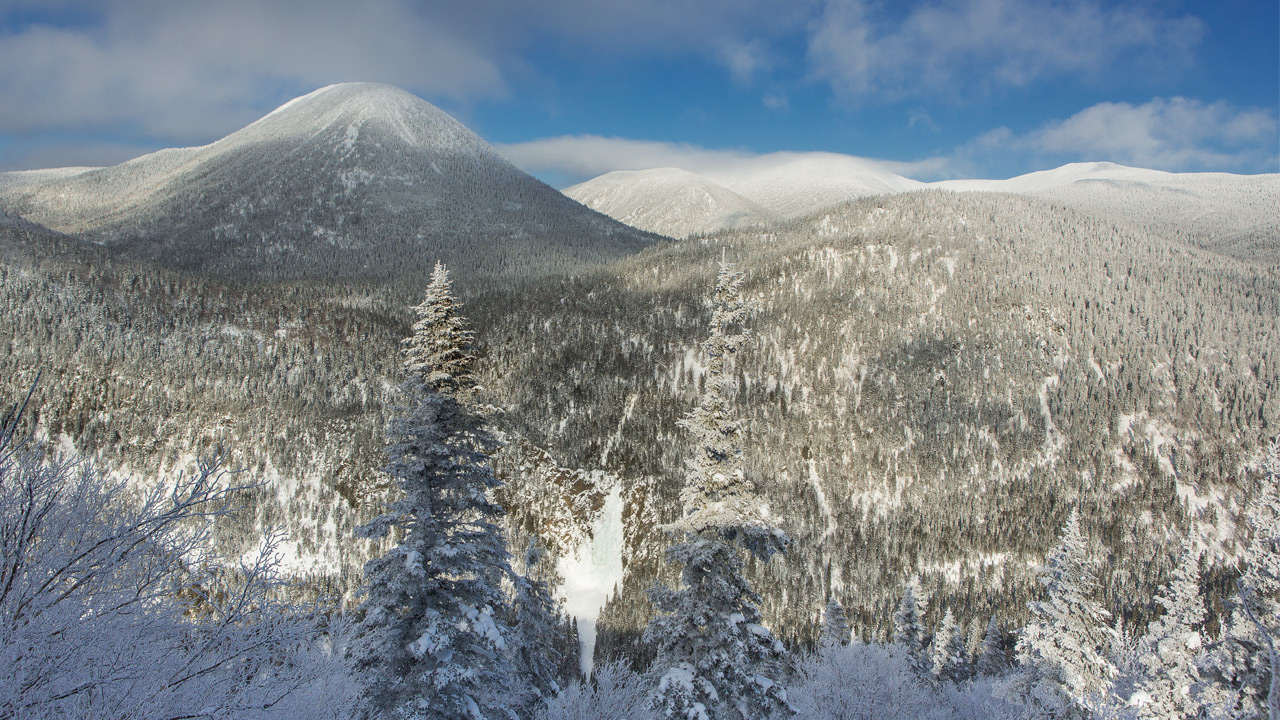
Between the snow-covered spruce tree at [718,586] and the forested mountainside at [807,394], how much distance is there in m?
68.4

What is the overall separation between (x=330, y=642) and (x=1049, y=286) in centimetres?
20445

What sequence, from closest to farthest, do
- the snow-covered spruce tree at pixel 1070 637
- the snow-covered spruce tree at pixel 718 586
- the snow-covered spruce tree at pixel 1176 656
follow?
the snow-covered spruce tree at pixel 718 586, the snow-covered spruce tree at pixel 1176 656, the snow-covered spruce tree at pixel 1070 637

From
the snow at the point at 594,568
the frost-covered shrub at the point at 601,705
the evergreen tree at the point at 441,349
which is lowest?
the snow at the point at 594,568

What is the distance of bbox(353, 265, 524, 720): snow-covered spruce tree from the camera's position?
12445 millimetres

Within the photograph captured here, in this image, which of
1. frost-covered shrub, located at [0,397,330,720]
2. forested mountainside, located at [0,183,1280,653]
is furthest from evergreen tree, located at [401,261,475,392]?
forested mountainside, located at [0,183,1280,653]

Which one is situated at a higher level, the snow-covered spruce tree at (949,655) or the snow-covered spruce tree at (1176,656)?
the snow-covered spruce tree at (1176,656)

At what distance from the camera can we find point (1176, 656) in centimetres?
2233

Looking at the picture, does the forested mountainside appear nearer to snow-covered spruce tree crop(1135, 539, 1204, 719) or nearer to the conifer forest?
the conifer forest

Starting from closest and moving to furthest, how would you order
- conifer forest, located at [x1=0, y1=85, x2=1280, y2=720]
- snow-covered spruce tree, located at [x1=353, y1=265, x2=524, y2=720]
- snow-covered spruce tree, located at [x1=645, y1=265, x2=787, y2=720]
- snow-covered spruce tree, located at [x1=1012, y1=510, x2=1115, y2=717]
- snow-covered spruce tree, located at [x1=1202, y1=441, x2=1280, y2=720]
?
conifer forest, located at [x1=0, y1=85, x2=1280, y2=720]
snow-covered spruce tree, located at [x1=353, y1=265, x2=524, y2=720]
snow-covered spruce tree, located at [x1=645, y1=265, x2=787, y2=720]
snow-covered spruce tree, located at [x1=1202, y1=441, x2=1280, y2=720]
snow-covered spruce tree, located at [x1=1012, y1=510, x2=1115, y2=717]

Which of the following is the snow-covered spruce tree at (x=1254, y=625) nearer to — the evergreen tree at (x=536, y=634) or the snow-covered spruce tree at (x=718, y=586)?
the snow-covered spruce tree at (x=718, y=586)

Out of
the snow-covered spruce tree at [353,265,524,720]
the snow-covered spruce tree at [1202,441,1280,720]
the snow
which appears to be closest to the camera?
the snow-covered spruce tree at [353,265,524,720]

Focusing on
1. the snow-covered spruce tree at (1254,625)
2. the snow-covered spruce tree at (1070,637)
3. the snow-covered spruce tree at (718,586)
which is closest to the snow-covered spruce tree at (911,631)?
the snow-covered spruce tree at (1070,637)

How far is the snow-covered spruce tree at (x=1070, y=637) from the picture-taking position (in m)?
23.1

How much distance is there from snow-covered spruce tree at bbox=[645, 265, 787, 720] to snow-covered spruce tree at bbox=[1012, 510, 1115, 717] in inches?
672
